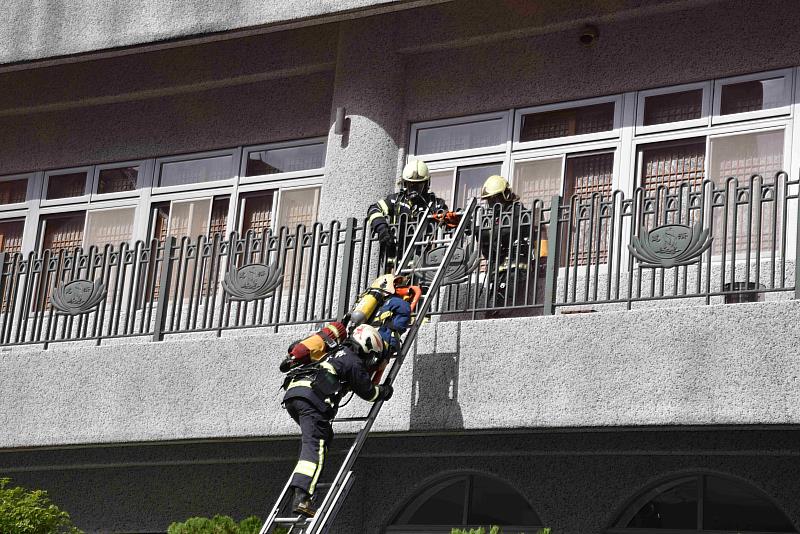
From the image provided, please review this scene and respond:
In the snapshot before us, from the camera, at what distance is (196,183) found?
53.2 feet

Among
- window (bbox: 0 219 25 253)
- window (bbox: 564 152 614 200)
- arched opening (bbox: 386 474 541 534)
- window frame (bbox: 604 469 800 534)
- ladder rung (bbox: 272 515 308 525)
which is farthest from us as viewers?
window (bbox: 0 219 25 253)

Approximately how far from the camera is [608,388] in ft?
34.0

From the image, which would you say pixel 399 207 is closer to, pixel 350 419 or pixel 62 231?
pixel 350 419

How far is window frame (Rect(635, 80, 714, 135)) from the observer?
13.1m

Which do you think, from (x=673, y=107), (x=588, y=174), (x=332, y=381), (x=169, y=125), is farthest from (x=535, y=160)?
(x=169, y=125)

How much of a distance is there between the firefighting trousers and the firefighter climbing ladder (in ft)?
0.36

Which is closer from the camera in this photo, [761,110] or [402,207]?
[402,207]

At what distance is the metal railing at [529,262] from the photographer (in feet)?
34.6

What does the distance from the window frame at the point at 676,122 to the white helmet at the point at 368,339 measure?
13.8 feet

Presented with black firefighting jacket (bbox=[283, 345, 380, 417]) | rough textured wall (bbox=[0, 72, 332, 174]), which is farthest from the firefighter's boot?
rough textured wall (bbox=[0, 72, 332, 174])

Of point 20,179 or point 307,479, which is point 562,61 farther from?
point 20,179

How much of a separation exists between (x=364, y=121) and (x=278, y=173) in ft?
5.36

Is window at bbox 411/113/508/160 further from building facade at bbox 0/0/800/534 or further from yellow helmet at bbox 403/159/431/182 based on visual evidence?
yellow helmet at bbox 403/159/431/182

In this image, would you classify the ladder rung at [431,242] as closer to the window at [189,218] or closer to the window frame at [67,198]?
the window at [189,218]
